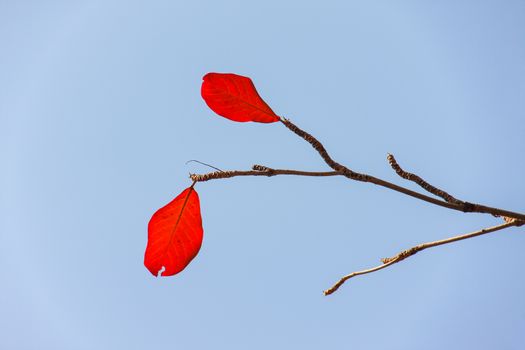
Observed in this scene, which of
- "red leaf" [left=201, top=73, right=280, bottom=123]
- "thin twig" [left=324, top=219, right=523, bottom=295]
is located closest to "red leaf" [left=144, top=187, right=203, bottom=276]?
"red leaf" [left=201, top=73, right=280, bottom=123]

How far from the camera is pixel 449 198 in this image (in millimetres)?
830


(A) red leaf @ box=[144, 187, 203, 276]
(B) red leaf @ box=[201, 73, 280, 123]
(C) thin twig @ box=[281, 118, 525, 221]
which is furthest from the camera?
(A) red leaf @ box=[144, 187, 203, 276]

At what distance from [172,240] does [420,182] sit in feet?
2.42

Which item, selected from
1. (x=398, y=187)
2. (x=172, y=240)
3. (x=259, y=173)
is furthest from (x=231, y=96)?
(x=398, y=187)

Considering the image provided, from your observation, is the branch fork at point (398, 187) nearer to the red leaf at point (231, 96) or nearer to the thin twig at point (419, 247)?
the thin twig at point (419, 247)

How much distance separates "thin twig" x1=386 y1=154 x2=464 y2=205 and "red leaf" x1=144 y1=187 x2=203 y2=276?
579 mm

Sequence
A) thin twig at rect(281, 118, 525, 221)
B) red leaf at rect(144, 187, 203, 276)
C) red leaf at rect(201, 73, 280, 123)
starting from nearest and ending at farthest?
thin twig at rect(281, 118, 525, 221) → red leaf at rect(201, 73, 280, 123) → red leaf at rect(144, 187, 203, 276)

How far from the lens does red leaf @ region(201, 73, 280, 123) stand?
1.12 m

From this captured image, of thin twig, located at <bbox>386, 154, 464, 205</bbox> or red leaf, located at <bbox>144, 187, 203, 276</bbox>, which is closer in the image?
thin twig, located at <bbox>386, 154, 464, 205</bbox>

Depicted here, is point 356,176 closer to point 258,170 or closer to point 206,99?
point 258,170

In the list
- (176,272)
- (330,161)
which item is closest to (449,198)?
(330,161)

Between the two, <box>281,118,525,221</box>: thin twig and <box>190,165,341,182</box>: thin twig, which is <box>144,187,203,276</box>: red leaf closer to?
<box>190,165,341,182</box>: thin twig

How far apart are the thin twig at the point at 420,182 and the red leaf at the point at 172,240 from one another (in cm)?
58

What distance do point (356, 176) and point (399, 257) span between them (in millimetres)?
207
